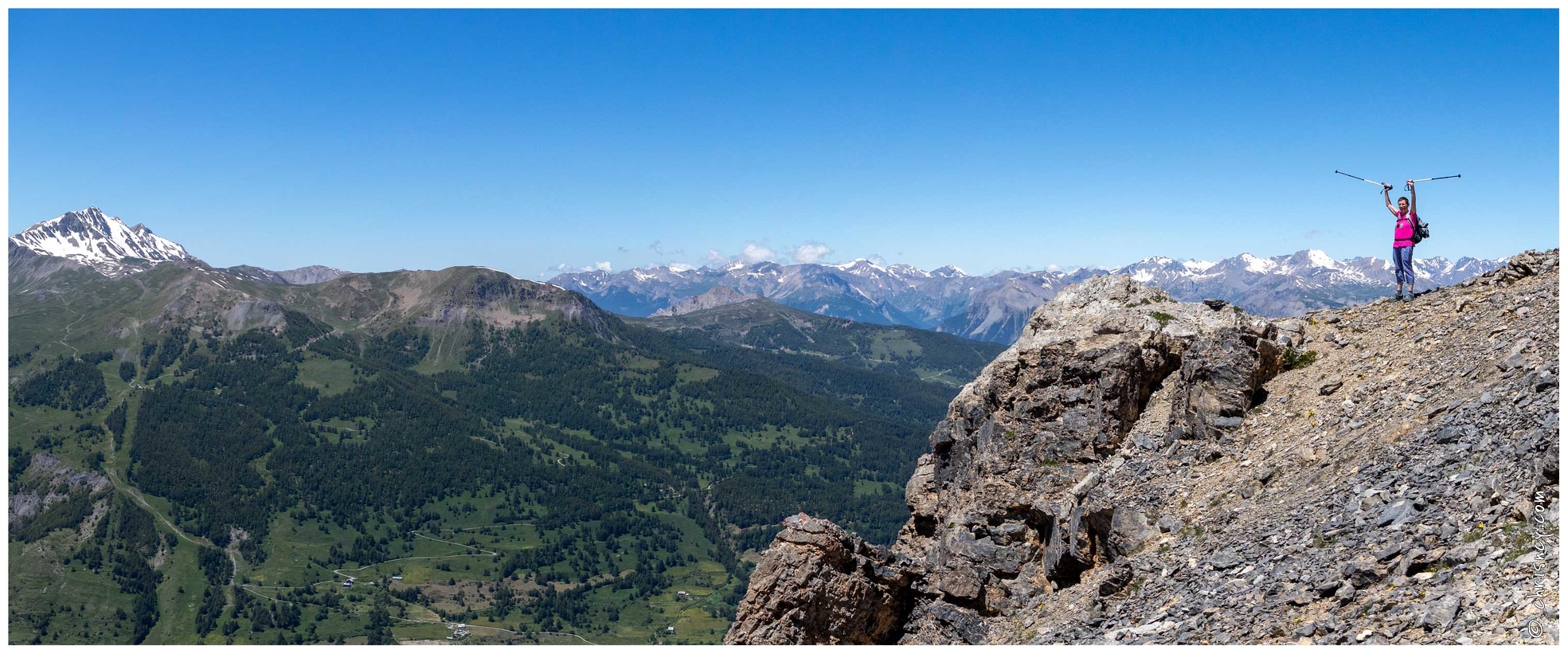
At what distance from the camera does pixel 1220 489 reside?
23.9 metres

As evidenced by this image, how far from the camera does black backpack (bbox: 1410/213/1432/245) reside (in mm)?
29500

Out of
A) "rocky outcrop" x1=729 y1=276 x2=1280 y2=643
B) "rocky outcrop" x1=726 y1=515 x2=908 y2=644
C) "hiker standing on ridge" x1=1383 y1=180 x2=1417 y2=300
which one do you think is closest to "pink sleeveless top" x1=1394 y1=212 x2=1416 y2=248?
"hiker standing on ridge" x1=1383 y1=180 x2=1417 y2=300

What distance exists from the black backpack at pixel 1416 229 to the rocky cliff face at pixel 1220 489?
8.18ft

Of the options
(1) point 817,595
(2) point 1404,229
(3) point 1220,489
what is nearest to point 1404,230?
(2) point 1404,229

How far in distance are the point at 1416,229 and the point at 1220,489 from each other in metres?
13.7

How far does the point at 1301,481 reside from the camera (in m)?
21.8

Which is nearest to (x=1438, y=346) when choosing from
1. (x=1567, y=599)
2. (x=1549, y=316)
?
(x=1549, y=316)

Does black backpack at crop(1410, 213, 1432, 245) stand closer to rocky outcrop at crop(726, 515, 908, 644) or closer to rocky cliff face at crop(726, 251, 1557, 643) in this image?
rocky cliff face at crop(726, 251, 1557, 643)

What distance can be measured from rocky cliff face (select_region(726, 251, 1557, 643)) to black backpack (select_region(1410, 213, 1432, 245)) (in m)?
2.49

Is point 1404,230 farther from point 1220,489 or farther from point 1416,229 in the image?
point 1220,489

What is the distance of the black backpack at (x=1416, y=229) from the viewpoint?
29.5 metres

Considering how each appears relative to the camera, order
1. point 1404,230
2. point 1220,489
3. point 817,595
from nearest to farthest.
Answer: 1. point 1220,489
2. point 817,595
3. point 1404,230

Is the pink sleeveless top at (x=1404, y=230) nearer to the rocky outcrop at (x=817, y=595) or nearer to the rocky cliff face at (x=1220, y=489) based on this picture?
the rocky cliff face at (x=1220, y=489)
